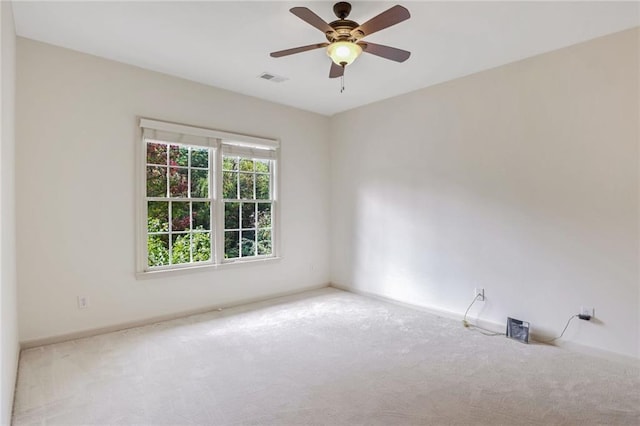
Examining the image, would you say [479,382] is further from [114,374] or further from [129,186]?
[129,186]

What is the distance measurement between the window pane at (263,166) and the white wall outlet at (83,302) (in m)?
2.50

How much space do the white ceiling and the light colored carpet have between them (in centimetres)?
276

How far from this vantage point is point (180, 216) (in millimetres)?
4094

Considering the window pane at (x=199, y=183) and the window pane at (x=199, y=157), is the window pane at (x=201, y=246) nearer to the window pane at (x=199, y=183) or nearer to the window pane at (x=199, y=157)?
the window pane at (x=199, y=183)

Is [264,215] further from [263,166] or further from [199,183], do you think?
[199,183]

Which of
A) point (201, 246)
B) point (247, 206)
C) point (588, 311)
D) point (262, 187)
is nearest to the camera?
point (588, 311)

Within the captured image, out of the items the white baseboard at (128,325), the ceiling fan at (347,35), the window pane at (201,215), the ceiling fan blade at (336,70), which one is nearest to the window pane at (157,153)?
the window pane at (201,215)

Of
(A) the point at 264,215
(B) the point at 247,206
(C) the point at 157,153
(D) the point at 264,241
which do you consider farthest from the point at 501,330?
(C) the point at 157,153

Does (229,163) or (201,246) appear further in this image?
(229,163)

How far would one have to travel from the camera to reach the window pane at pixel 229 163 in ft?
14.8

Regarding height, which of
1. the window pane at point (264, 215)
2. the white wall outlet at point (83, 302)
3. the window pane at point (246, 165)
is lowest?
the white wall outlet at point (83, 302)

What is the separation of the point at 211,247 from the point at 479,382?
319cm

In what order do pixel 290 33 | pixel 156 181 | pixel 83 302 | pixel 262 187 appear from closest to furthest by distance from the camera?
pixel 290 33 → pixel 83 302 → pixel 156 181 → pixel 262 187

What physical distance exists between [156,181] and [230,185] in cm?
93
